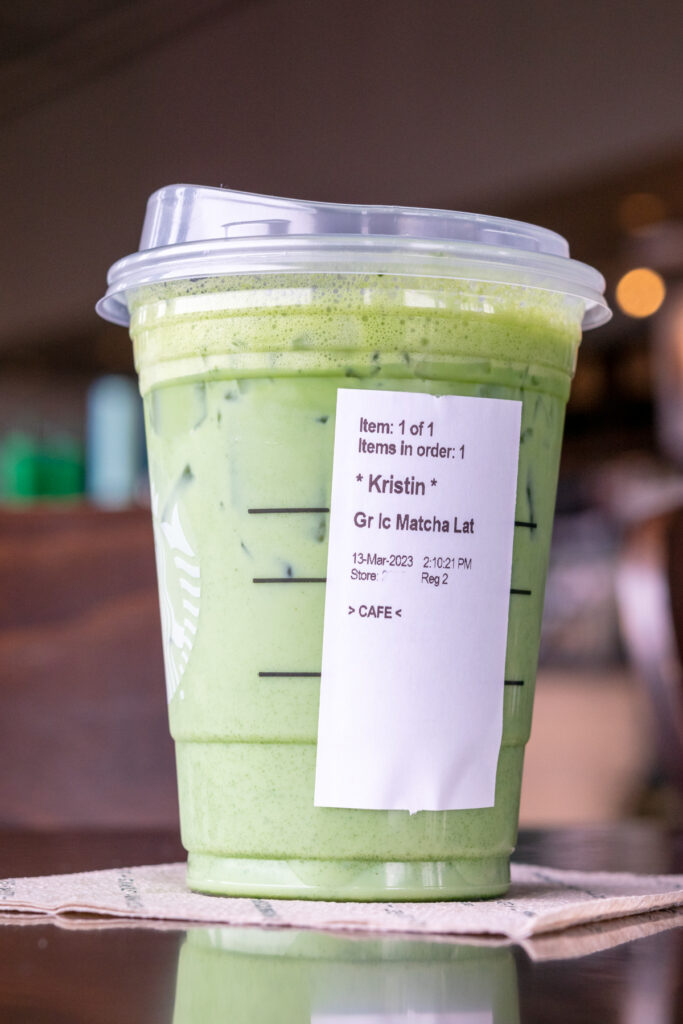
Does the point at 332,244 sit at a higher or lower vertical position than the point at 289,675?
higher

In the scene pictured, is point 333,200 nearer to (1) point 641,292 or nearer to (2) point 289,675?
(1) point 641,292

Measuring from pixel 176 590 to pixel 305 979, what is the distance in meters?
0.25

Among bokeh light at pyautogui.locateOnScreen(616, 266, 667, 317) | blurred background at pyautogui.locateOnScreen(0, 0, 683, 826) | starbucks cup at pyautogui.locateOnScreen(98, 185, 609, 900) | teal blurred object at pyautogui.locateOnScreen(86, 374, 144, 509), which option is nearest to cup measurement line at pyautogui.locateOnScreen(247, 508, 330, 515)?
starbucks cup at pyautogui.locateOnScreen(98, 185, 609, 900)

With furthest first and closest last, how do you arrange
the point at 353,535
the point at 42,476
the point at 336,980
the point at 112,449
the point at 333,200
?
the point at 333,200
the point at 112,449
the point at 42,476
the point at 353,535
the point at 336,980

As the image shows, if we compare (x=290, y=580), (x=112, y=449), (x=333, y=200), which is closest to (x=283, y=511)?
(x=290, y=580)

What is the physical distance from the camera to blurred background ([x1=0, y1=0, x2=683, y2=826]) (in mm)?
1212

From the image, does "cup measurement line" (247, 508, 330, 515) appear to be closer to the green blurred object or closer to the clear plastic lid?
the clear plastic lid

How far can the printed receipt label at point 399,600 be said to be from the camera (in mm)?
555

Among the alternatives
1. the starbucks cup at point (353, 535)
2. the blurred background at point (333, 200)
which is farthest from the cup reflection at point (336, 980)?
the blurred background at point (333, 200)

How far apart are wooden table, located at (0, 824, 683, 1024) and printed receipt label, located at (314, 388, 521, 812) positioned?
11 cm

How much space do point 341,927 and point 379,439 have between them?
0.20m

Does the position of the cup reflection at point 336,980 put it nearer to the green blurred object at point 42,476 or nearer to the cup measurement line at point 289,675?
the cup measurement line at point 289,675

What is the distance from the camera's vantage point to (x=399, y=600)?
56 cm

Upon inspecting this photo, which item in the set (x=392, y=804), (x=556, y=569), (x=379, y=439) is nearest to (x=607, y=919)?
(x=392, y=804)
